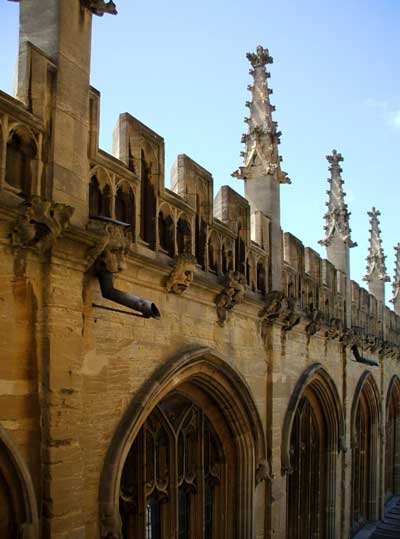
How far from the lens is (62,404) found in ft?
17.0

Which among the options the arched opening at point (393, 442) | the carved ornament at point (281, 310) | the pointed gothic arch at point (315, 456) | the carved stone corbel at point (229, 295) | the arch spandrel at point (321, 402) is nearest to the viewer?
the carved stone corbel at point (229, 295)

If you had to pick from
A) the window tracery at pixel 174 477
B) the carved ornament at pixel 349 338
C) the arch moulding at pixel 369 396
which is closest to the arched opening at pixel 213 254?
the window tracery at pixel 174 477

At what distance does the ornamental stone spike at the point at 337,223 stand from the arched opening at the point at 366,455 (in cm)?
312

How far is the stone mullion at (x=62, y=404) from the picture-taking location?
504 centimetres

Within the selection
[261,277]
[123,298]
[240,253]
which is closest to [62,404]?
[123,298]

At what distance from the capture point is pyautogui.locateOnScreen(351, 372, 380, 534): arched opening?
54.4ft

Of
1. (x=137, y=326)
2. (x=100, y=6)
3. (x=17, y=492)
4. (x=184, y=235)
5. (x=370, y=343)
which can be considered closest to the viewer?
(x=17, y=492)

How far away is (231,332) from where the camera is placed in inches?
335

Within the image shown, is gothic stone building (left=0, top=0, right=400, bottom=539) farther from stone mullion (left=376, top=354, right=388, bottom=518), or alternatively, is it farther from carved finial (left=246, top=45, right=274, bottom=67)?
stone mullion (left=376, top=354, right=388, bottom=518)

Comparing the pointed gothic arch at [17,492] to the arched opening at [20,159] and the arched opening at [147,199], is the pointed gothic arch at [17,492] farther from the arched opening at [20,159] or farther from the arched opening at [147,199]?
the arched opening at [147,199]

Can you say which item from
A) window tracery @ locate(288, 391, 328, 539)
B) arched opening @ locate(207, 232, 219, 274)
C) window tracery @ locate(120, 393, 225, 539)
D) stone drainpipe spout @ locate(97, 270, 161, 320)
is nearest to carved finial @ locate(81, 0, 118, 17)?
stone drainpipe spout @ locate(97, 270, 161, 320)

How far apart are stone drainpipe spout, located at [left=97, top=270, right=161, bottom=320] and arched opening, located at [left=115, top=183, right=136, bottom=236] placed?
0.91m

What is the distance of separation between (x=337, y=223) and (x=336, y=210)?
339 mm

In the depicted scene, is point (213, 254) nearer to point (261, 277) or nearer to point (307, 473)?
point (261, 277)
